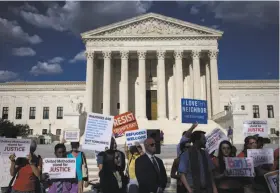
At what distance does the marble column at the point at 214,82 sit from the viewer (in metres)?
39.3

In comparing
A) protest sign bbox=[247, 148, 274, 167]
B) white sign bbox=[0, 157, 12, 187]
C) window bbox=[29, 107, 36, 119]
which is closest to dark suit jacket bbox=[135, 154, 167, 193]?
protest sign bbox=[247, 148, 274, 167]

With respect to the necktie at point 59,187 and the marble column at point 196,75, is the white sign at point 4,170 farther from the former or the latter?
the marble column at point 196,75

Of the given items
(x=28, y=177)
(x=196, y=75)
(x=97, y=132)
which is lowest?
(x=28, y=177)

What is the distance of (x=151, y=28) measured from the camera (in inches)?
1652

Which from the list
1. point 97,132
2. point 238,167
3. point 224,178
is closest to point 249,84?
point 97,132

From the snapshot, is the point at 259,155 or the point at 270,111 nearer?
the point at 259,155

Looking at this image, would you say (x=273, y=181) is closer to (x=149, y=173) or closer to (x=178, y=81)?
(x=149, y=173)

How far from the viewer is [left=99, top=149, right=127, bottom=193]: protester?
573 cm

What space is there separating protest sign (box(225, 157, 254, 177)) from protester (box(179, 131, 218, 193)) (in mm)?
1001

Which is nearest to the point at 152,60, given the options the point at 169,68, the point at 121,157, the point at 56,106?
the point at 169,68

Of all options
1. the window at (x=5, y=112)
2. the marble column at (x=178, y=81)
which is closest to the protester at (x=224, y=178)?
the marble column at (x=178, y=81)

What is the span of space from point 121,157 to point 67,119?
29.3m

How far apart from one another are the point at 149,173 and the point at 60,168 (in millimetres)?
2148

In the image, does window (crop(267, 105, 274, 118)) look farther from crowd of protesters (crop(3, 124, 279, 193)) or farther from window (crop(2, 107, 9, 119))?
crowd of protesters (crop(3, 124, 279, 193))
